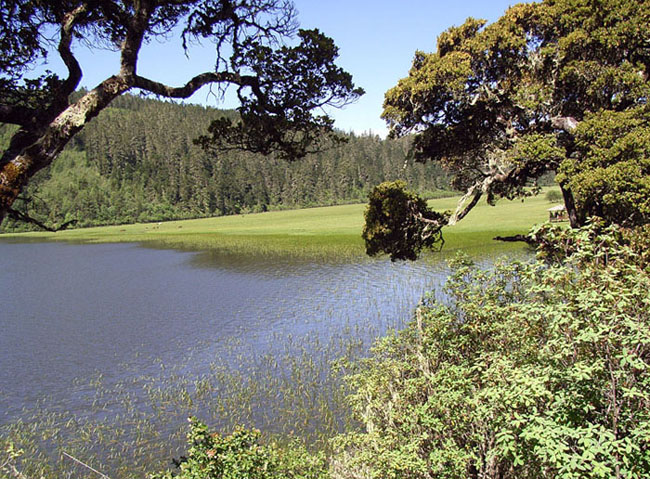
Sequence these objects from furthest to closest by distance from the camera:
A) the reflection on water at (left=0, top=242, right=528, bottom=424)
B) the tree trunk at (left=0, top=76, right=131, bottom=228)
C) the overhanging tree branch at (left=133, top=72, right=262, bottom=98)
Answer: the reflection on water at (left=0, top=242, right=528, bottom=424)
the overhanging tree branch at (left=133, top=72, right=262, bottom=98)
the tree trunk at (left=0, top=76, right=131, bottom=228)

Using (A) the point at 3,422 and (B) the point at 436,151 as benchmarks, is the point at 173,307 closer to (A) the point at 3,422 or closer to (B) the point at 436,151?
(A) the point at 3,422

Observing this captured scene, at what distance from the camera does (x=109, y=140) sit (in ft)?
643

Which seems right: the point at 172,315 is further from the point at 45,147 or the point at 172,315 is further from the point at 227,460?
the point at 45,147

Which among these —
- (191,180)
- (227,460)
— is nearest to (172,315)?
(227,460)

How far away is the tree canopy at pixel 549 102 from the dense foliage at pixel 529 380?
187 cm

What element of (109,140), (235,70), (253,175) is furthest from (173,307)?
(109,140)

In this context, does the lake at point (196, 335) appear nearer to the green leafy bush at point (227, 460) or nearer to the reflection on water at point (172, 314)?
the reflection on water at point (172, 314)

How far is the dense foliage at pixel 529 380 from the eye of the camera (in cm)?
502

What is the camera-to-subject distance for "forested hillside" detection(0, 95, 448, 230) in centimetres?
15350

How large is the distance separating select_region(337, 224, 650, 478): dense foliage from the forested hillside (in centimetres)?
13415

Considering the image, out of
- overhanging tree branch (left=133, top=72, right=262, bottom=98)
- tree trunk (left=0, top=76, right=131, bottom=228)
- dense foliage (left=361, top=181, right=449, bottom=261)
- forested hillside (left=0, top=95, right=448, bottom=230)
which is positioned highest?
forested hillside (left=0, top=95, right=448, bottom=230)

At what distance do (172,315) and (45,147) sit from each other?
2298 cm

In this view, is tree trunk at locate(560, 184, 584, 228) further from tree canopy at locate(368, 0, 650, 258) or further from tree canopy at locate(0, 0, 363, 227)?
tree canopy at locate(0, 0, 363, 227)

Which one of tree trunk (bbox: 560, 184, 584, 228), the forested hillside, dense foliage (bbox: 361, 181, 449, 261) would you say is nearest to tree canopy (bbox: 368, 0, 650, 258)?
tree trunk (bbox: 560, 184, 584, 228)
